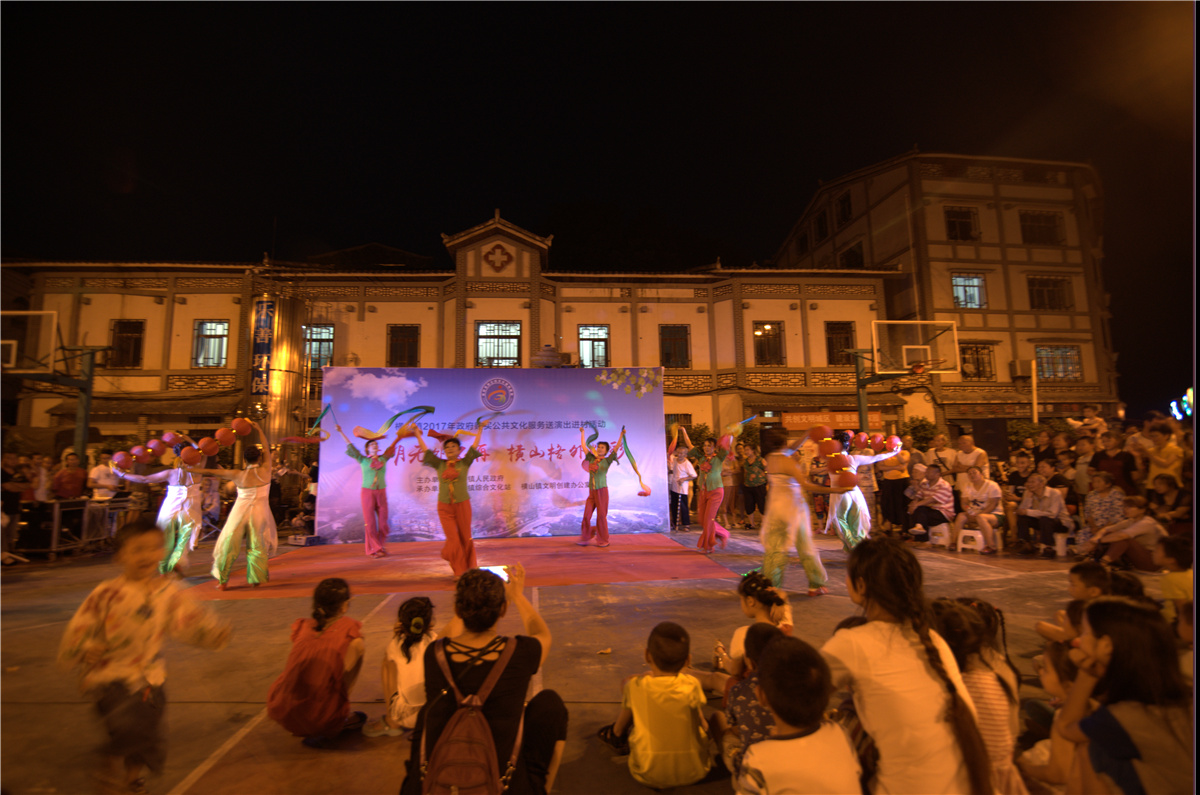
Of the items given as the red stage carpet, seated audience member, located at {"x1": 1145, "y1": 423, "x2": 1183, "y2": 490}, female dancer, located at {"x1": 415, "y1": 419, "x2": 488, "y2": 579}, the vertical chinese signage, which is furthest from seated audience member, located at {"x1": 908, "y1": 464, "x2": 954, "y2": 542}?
the vertical chinese signage

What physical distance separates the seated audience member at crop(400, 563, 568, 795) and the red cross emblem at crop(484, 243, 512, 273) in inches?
654

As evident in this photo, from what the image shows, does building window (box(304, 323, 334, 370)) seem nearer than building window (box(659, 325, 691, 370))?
Yes

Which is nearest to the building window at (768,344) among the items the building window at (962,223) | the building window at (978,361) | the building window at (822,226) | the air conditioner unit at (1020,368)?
the building window at (978,361)

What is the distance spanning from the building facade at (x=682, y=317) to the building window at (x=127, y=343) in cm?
4

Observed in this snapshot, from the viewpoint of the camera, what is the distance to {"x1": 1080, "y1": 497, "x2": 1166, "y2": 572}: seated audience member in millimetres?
6183

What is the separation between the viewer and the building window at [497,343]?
58.1 feet

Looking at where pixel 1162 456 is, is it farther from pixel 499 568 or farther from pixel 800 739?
pixel 499 568

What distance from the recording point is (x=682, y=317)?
61.2 ft

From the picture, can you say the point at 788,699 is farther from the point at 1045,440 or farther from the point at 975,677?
the point at 1045,440

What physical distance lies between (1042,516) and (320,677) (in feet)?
29.4

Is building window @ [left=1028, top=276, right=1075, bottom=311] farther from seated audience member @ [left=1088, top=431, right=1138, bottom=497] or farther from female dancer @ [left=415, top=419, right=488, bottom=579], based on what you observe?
female dancer @ [left=415, top=419, right=488, bottom=579]

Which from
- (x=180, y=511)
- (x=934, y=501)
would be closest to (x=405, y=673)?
(x=180, y=511)

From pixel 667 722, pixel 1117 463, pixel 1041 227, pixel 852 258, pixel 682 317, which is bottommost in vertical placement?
pixel 667 722

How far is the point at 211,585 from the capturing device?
21.2 feet
